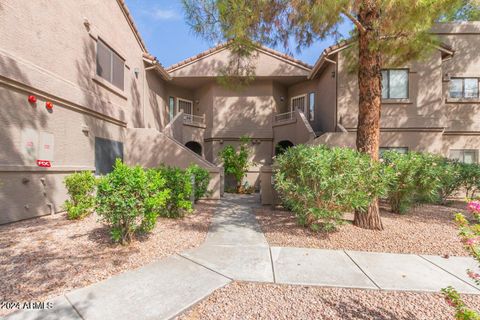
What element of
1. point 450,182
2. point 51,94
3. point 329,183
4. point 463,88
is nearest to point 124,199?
point 329,183

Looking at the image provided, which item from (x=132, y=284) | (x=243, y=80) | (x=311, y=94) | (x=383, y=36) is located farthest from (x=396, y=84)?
(x=132, y=284)

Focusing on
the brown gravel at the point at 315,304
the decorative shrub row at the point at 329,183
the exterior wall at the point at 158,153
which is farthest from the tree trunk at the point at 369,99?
the exterior wall at the point at 158,153

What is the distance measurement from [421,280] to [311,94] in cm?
1362

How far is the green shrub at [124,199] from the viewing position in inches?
164

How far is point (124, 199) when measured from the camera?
4.18 m

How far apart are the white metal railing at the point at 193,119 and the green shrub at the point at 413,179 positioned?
40.5ft

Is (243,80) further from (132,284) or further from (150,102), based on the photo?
(132,284)

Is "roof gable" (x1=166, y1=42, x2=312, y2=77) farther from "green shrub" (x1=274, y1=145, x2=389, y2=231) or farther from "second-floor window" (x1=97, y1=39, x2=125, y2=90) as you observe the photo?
"green shrub" (x1=274, y1=145, x2=389, y2=231)

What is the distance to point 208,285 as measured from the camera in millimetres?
3230

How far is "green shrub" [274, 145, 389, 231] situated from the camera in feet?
17.1

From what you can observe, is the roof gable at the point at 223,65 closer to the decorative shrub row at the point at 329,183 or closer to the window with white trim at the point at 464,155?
the window with white trim at the point at 464,155

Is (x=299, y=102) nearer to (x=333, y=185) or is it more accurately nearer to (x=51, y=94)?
(x=333, y=185)

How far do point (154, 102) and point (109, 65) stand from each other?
15.1 ft

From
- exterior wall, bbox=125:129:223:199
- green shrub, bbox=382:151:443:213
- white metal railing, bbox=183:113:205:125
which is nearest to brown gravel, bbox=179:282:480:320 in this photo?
green shrub, bbox=382:151:443:213
